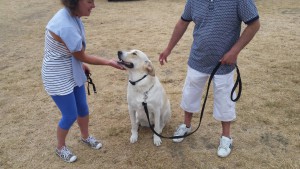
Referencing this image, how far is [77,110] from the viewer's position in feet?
10.7

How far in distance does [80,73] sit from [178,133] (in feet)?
4.67

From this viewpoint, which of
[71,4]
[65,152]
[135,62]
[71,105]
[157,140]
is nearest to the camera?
[71,4]

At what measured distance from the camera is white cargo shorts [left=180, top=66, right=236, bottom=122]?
303 centimetres

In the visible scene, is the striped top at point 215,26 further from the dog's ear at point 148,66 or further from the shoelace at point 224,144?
the shoelace at point 224,144

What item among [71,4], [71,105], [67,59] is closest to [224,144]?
[71,105]

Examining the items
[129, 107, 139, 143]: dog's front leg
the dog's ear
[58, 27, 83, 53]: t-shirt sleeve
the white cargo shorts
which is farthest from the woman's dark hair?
[129, 107, 139, 143]: dog's front leg

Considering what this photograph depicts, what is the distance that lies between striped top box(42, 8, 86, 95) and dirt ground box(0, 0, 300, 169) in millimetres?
951

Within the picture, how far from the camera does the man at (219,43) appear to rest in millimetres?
2664

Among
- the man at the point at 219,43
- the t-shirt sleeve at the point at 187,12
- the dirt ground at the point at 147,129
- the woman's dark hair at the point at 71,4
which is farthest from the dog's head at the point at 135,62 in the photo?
the dirt ground at the point at 147,129

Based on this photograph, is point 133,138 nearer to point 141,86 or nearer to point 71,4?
point 141,86

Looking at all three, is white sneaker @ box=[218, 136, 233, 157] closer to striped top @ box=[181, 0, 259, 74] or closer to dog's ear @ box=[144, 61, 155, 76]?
striped top @ box=[181, 0, 259, 74]

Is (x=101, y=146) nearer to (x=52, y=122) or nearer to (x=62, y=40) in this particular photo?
(x=52, y=122)

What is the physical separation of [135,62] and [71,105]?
775 mm

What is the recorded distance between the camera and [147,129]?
3.88 metres
